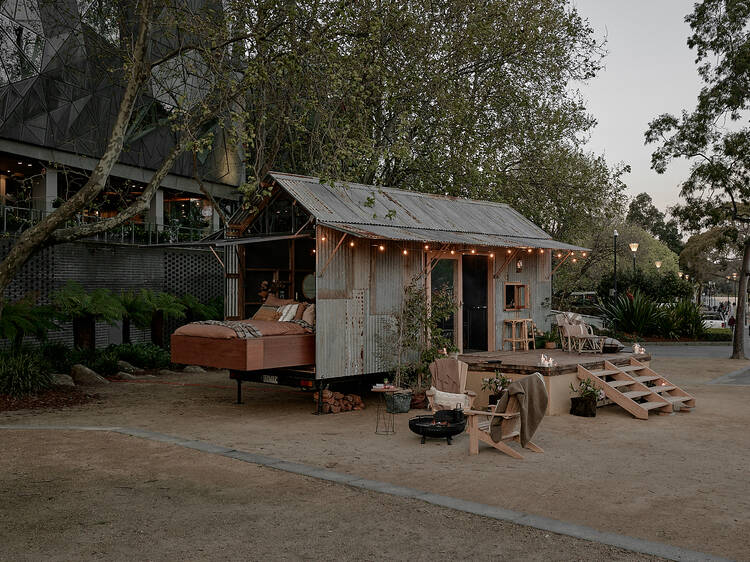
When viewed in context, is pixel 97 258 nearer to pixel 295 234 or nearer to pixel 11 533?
pixel 295 234

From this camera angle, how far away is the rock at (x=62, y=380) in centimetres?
1320

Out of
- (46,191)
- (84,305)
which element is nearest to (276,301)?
(84,305)

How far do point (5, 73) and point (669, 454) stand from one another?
21.6m

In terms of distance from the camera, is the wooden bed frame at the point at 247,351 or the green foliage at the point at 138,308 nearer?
the wooden bed frame at the point at 247,351

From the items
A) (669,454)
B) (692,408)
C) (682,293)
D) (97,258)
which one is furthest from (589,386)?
(682,293)

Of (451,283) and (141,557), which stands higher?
(451,283)

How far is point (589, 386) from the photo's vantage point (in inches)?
439

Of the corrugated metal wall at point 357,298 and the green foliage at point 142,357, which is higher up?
the corrugated metal wall at point 357,298

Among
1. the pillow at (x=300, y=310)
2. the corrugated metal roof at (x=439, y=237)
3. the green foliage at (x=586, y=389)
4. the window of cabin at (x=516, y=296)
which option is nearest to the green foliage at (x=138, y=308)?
the pillow at (x=300, y=310)

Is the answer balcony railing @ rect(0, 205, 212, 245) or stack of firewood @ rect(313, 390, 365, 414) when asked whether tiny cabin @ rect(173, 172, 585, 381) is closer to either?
stack of firewood @ rect(313, 390, 365, 414)

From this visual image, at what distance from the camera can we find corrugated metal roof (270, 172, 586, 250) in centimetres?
1159

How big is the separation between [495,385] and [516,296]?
3954mm

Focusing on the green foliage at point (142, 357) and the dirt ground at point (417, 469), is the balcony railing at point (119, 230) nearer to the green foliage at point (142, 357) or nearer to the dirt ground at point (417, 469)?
the green foliage at point (142, 357)

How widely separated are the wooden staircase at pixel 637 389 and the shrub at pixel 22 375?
9.42 m
